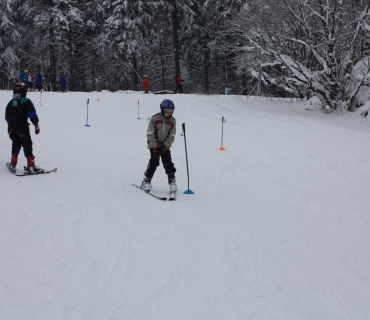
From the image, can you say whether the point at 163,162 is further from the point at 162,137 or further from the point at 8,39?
the point at 8,39

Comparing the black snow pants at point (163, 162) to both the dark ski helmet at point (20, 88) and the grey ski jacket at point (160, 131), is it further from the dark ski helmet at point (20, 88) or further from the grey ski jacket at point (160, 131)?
the dark ski helmet at point (20, 88)

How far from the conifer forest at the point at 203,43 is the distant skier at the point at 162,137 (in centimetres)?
1155

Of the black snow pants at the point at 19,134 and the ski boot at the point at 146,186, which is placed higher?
the black snow pants at the point at 19,134

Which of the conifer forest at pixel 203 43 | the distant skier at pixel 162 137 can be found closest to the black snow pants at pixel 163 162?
the distant skier at pixel 162 137

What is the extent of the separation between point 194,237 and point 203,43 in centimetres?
3261

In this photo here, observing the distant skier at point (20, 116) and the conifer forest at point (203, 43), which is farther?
the conifer forest at point (203, 43)

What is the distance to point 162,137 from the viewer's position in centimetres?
721

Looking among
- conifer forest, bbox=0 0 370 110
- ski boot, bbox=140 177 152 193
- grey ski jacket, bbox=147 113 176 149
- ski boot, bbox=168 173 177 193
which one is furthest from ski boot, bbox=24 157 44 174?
conifer forest, bbox=0 0 370 110

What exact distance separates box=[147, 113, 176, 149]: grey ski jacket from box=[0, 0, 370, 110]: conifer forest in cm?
1153

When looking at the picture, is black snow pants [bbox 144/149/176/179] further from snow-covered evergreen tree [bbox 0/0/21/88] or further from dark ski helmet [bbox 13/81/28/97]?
snow-covered evergreen tree [bbox 0/0/21/88]

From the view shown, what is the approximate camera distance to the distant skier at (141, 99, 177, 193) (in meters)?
7.01

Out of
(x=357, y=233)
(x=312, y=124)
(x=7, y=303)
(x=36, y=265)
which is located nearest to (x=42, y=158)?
(x=36, y=265)

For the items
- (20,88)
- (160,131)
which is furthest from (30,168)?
(160,131)

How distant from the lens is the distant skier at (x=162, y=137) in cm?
701
